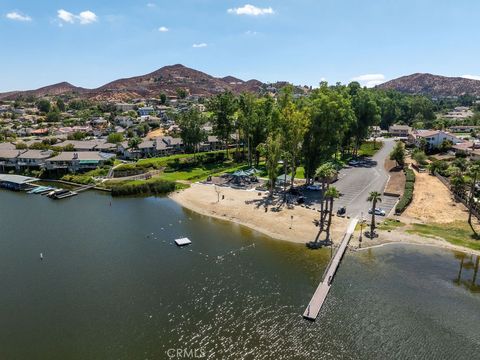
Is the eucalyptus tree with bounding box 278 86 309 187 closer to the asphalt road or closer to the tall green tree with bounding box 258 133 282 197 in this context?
the tall green tree with bounding box 258 133 282 197

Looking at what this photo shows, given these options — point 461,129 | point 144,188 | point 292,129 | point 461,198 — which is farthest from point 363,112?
point 461,129

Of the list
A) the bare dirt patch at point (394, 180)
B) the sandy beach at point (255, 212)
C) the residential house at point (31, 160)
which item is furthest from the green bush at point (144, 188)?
the bare dirt patch at point (394, 180)

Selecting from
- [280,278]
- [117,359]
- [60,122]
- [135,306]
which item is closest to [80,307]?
[135,306]

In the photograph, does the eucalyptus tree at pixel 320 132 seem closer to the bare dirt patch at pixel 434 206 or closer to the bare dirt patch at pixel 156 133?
the bare dirt patch at pixel 434 206

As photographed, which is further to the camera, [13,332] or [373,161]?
A: [373,161]

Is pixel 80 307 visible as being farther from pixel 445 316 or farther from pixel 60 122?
pixel 60 122

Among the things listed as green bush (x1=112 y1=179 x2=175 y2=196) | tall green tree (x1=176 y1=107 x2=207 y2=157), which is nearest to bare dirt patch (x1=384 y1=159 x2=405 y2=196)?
green bush (x1=112 y1=179 x2=175 y2=196)
